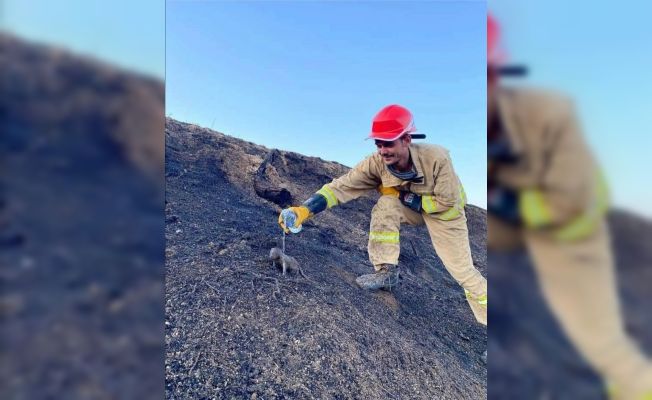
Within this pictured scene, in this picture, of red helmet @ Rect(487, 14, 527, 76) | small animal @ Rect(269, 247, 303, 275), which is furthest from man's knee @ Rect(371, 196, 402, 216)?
red helmet @ Rect(487, 14, 527, 76)

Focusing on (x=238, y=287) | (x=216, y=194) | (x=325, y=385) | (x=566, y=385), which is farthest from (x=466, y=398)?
(x=216, y=194)

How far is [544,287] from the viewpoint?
562mm

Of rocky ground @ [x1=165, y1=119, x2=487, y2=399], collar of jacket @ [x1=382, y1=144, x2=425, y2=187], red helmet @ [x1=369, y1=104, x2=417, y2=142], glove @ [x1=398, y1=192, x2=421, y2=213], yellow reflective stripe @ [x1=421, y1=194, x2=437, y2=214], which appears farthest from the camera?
glove @ [x1=398, y1=192, x2=421, y2=213]

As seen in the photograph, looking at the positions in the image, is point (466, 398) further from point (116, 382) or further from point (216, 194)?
point (216, 194)

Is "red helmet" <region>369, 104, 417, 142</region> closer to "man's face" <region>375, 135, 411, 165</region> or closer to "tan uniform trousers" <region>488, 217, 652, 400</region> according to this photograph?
"man's face" <region>375, 135, 411, 165</region>

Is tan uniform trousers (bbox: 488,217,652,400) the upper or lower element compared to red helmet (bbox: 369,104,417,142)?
lower

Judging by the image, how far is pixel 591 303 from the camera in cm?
57

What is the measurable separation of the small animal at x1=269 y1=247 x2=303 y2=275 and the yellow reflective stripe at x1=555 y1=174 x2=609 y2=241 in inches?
113

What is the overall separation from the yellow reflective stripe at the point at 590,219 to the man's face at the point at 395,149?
2.84 m

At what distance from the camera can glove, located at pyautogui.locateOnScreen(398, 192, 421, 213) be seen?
3.91 m

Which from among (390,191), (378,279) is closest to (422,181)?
(390,191)

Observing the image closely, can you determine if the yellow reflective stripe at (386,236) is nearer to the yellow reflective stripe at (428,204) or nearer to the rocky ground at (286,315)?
the yellow reflective stripe at (428,204)

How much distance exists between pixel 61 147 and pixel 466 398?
2999 millimetres

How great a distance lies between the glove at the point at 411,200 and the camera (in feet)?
12.8
